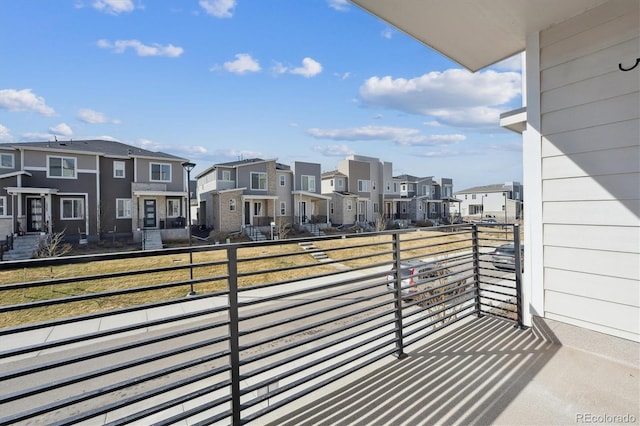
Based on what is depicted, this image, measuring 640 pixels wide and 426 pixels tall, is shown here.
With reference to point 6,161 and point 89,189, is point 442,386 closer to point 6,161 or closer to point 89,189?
point 89,189

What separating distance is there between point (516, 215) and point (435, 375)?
43.6 meters

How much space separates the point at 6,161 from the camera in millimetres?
15531

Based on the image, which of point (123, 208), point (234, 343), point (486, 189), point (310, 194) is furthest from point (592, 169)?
point (486, 189)

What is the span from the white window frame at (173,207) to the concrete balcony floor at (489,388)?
19.2 metres

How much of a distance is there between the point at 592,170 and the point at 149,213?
2023 centimetres

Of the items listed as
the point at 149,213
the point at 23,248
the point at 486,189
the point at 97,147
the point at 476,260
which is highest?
the point at 97,147

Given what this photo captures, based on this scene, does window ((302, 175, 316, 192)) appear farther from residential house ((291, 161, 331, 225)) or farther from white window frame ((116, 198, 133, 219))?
white window frame ((116, 198, 133, 219))

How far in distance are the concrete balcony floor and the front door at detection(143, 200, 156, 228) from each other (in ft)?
62.8

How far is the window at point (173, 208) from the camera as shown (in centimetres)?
1922

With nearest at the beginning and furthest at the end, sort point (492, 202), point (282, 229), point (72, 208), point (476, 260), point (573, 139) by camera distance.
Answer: point (573, 139)
point (476, 260)
point (72, 208)
point (282, 229)
point (492, 202)

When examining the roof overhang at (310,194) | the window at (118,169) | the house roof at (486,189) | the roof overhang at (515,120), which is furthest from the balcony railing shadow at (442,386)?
the house roof at (486,189)

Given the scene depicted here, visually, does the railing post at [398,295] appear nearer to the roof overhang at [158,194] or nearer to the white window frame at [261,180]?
the roof overhang at [158,194]

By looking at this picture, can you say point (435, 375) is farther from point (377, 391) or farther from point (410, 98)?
point (410, 98)

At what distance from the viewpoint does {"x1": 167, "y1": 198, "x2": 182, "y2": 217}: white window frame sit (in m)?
19.2
